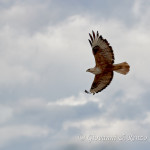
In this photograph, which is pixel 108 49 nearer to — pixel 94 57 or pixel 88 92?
pixel 94 57

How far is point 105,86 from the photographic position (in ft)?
84.5

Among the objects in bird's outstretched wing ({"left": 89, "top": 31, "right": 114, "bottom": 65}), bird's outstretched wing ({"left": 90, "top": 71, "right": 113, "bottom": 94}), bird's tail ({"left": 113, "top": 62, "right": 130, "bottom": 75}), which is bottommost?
bird's tail ({"left": 113, "top": 62, "right": 130, "bottom": 75})

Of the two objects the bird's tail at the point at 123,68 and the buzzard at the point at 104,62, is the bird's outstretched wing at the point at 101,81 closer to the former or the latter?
the buzzard at the point at 104,62

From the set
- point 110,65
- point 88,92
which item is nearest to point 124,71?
point 110,65

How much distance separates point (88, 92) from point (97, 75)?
1003 millimetres

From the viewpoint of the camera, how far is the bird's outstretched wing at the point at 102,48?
80.3 feet

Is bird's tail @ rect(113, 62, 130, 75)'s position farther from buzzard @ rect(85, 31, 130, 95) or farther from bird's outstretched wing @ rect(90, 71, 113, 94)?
bird's outstretched wing @ rect(90, 71, 113, 94)

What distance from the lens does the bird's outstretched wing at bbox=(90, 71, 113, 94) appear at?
25.4 m

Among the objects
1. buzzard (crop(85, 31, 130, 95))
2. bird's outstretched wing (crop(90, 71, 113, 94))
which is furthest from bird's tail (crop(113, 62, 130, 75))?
bird's outstretched wing (crop(90, 71, 113, 94))

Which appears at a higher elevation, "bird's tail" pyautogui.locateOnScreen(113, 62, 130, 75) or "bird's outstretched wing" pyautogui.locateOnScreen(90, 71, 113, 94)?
"bird's outstretched wing" pyautogui.locateOnScreen(90, 71, 113, 94)

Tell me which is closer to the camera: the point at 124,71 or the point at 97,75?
the point at 124,71

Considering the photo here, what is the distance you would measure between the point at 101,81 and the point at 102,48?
2.03 metres

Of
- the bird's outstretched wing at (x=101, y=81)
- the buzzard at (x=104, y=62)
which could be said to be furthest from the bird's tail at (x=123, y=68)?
the bird's outstretched wing at (x=101, y=81)

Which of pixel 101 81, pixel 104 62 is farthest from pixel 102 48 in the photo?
pixel 101 81
